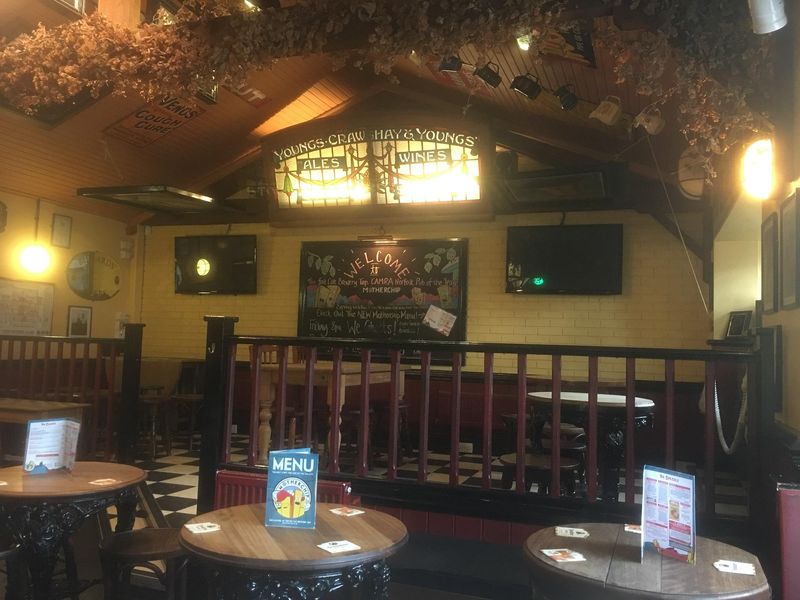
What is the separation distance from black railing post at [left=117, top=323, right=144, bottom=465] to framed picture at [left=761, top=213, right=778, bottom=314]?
15.4 feet

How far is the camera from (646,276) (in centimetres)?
734

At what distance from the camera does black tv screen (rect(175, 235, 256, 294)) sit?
8.98 m

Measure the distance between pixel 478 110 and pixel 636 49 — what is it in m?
4.39

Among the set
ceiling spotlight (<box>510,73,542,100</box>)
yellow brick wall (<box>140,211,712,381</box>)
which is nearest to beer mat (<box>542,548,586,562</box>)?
ceiling spotlight (<box>510,73,542,100</box>)

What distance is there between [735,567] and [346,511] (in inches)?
53.9

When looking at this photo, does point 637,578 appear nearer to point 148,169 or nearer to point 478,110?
point 478,110

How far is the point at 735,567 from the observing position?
2070 mm

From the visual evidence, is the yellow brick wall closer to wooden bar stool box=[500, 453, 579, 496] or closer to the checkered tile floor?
the checkered tile floor

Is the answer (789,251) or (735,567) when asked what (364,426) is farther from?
(789,251)

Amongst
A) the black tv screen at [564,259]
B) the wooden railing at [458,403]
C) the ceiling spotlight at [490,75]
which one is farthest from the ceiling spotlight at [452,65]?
the black tv screen at [564,259]

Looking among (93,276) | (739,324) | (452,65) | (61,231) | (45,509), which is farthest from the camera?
(93,276)

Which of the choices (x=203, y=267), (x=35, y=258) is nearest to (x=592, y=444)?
(x=203, y=267)

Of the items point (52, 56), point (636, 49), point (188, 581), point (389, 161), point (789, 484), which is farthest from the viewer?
point (389, 161)

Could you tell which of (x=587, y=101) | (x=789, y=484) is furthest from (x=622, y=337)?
(x=789, y=484)
